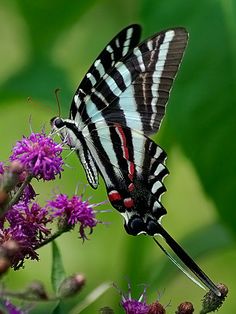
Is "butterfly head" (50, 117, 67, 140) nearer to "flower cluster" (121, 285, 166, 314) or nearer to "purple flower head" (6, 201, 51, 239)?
"purple flower head" (6, 201, 51, 239)

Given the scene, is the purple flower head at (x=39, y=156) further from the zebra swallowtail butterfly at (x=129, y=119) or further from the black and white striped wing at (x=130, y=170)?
the black and white striped wing at (x=130, y=170)

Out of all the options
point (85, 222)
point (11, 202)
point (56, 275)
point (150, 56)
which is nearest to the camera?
point (11, 202)

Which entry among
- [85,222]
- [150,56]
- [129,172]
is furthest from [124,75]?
[85,222]

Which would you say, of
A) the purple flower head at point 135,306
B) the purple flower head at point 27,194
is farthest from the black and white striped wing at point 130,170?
the purple flower head at point 27,194

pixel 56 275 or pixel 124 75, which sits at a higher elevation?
pixel 124 75

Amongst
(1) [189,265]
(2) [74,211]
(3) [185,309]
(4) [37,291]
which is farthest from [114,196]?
(4) [37,291]

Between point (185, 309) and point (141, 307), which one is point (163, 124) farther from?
point (185, 309)

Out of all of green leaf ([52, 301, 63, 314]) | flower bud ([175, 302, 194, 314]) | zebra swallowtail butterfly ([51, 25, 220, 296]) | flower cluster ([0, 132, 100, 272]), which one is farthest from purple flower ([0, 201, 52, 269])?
flower bud ([175, 302, 194, 314])

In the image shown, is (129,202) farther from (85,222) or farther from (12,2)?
(12,2)
